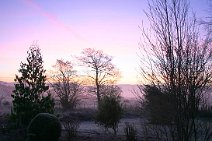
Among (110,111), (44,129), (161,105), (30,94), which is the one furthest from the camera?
(110,111)

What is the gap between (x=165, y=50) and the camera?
773 cm

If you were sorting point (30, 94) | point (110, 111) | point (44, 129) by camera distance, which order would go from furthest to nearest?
point (110, 111) < point (30, 94) < point (44, 129)

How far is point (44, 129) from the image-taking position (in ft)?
44.5

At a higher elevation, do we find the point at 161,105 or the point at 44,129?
the point at 161,105

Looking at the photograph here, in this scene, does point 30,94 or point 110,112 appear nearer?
point 30,94

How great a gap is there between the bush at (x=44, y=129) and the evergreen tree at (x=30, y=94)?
12.0 ft

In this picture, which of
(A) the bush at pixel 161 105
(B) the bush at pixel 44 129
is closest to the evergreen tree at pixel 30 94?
(B) the bush at pixel 44 129

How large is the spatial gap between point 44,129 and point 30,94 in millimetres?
4692

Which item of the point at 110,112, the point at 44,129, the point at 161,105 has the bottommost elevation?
the point at 44,129

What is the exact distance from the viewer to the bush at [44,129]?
1353cm

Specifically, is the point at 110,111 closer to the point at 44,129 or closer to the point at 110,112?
the point at 110,112

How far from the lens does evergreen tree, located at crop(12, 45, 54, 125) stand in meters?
17.4

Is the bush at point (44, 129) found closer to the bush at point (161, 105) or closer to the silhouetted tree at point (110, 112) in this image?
the bush at point (161, 105)

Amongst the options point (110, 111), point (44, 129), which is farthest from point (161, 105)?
point (110, 111)
